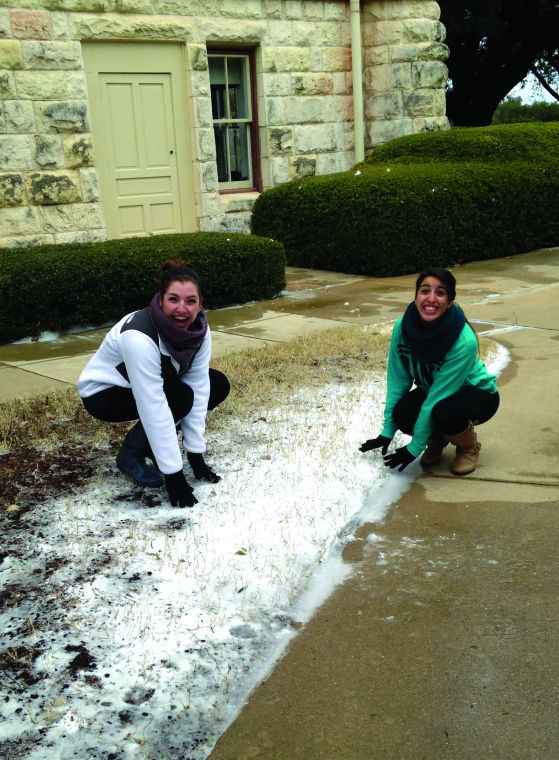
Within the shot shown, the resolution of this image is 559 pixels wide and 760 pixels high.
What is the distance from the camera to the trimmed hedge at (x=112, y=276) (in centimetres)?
708

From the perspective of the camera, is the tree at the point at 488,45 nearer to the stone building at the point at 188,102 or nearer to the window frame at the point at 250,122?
the stone building at the point at 188,102

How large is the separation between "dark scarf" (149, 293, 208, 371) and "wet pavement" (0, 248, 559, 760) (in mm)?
1095

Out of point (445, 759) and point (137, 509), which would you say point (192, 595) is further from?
point (445, 759)

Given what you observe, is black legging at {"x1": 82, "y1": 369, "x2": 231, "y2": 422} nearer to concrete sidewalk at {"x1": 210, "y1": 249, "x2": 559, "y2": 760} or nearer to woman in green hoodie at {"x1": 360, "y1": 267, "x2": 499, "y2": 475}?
woman in green hoodie at {"x1": 360, "y1": 267, "x2": 499, "y2": 475}

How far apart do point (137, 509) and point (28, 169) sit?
690cm

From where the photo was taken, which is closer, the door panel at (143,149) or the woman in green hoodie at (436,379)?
the woman in green hoodie at (436,379)

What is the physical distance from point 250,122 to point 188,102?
3.87 feet

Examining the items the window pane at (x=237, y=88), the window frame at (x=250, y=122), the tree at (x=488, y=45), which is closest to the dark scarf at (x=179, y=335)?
the window frame at (x=250, y=122)

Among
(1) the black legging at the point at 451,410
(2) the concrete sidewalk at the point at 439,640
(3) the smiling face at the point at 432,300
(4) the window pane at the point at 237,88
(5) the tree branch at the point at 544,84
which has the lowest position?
(2) the concrete sidewalk at the point at 439,640

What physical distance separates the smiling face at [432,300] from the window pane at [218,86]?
27.8 feet

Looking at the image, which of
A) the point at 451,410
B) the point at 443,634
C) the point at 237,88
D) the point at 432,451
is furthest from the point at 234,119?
the point at 443,634

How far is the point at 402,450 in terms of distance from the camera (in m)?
3.97

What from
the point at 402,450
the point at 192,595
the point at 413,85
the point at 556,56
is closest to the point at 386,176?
the point at 413,85

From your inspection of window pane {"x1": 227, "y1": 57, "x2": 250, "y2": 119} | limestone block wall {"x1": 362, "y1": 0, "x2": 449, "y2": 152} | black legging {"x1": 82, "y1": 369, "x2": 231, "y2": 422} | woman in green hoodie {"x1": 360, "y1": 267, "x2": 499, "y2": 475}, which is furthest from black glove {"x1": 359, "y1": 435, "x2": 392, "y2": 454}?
limestone block wall {"x1": 362, "y1": 0, "x2": 449, "y2": 152}
